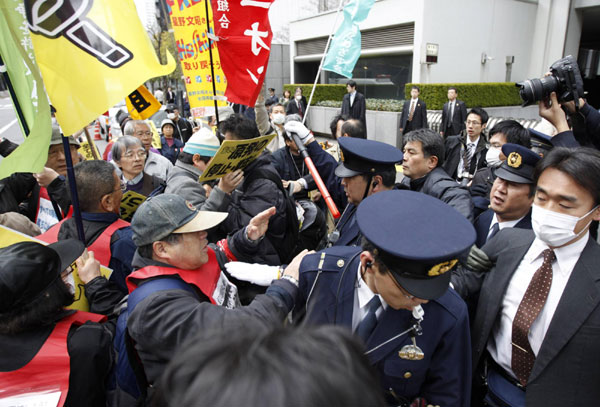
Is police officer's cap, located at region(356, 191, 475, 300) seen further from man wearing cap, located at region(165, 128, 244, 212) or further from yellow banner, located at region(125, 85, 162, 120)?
yellow banner, located at region(125, 85, 162, 120)

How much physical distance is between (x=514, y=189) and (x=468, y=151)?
3.57 meters

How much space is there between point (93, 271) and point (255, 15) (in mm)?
2781

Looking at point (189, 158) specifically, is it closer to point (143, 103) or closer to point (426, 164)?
point (143, 103)

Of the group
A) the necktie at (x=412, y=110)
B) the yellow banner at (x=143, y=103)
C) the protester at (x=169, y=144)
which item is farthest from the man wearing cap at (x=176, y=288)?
the necktie at (x=412, y=110)

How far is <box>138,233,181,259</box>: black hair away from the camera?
181cm

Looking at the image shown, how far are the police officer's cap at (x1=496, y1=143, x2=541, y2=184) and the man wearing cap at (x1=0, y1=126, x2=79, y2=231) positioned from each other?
11.1 feet

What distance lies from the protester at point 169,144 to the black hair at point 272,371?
260 inches

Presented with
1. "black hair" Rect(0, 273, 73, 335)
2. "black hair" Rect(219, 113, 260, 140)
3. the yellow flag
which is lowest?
"black hair" Rect(0, 273, 73, 335)

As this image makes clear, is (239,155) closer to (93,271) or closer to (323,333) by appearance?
(93,271)

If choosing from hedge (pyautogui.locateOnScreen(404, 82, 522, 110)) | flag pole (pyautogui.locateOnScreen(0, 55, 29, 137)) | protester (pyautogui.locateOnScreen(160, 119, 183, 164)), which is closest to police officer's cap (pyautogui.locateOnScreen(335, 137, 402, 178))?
flag pole (pyautogui.locateOnScreen(0, 55, 29, 137))

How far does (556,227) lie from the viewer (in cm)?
170

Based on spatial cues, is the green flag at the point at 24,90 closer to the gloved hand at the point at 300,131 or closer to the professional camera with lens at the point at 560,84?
the gloved hand at the point at 300,131

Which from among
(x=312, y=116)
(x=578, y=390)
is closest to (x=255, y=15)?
(x=578, y=390)

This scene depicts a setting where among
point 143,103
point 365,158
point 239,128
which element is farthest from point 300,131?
point 143,103
